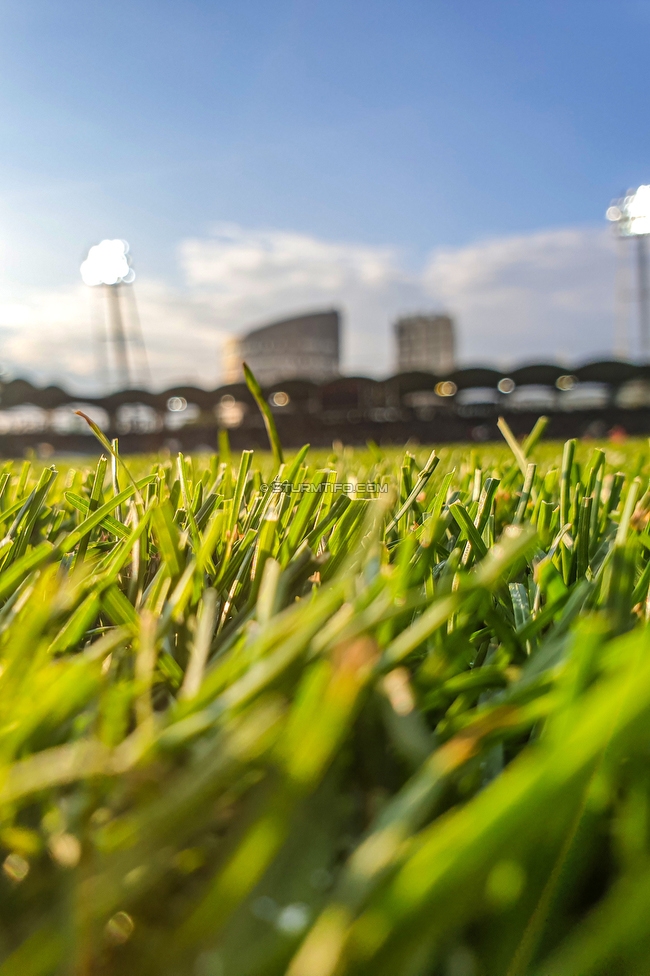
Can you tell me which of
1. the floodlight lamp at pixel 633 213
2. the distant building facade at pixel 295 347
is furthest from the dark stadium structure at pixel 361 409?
the distant building facade at pixel 295 347

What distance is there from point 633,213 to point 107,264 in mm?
14347

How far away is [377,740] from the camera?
0.47 feet

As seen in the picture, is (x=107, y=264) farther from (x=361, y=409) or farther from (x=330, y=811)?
(x=330, y=811)

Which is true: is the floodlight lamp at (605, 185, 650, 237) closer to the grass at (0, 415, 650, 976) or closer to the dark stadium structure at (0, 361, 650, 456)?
the dark stadium structure at (0, 361, 650, 456)

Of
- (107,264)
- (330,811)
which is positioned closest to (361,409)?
(107,264)

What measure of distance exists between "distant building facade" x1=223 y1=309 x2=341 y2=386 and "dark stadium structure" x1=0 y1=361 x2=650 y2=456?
55.0ft

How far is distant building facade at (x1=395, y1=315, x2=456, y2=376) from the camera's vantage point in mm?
31656

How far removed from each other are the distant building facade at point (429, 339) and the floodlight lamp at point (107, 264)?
16554 millimetres

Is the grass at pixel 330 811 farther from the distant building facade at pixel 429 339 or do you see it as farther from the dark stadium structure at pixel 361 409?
the distant building facade at pixel 429 339

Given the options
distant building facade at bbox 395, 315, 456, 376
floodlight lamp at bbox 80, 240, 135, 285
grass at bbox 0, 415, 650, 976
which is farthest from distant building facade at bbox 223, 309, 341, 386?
grass at bbox 0, 415, 650, 976

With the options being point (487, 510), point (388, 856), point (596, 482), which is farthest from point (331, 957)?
point (596, 482)

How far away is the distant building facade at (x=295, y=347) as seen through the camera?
1212 inches

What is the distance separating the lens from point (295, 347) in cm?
3128

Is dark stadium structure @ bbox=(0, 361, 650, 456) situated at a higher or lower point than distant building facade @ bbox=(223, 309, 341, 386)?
lower
